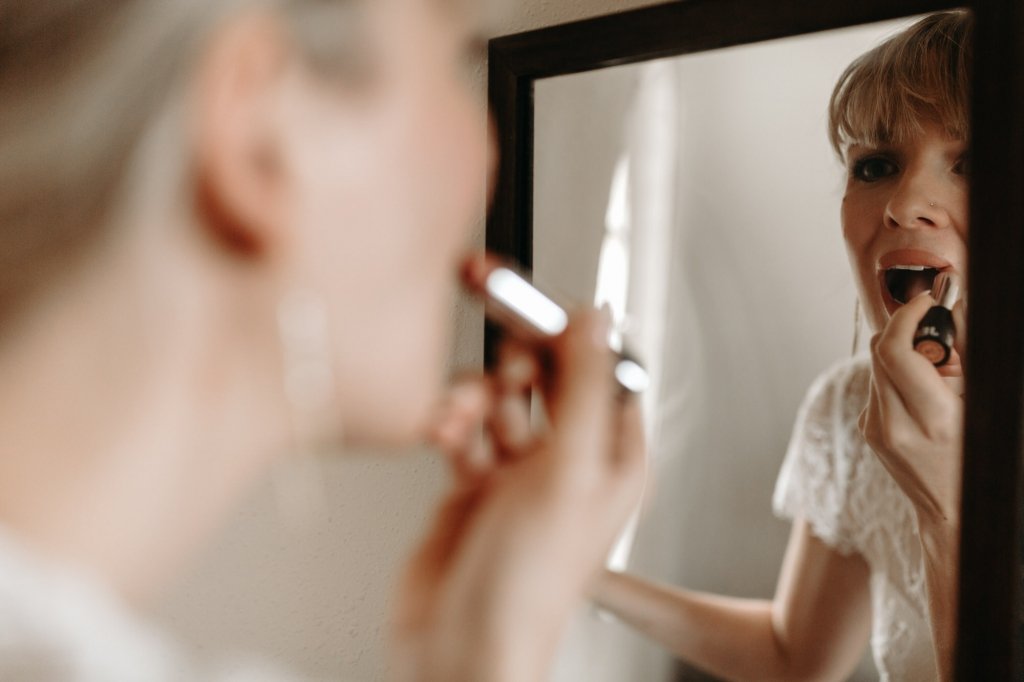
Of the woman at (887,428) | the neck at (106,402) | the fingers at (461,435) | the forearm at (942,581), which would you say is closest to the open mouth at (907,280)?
the woman at (887,428)

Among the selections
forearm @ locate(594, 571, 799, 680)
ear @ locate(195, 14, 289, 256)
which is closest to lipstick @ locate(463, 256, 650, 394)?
ear @ locate(195, 14, 289, 256)

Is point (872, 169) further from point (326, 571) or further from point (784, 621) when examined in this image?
point (326, 571)

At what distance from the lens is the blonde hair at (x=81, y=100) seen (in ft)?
1.00

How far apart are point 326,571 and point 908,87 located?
592 millimetres

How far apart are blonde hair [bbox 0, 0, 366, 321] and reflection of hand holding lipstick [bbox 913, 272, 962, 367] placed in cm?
35

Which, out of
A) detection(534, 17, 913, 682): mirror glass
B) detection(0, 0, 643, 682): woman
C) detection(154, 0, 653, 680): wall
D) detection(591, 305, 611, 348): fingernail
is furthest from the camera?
detection(154, 0, 653, 680): wall

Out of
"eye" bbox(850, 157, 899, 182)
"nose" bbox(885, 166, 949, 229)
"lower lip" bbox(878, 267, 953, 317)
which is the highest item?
"eye" bbox(850, 157, 899, 182)

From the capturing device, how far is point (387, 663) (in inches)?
29.2

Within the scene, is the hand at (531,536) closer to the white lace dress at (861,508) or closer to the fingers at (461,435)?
the fingers at (461,435)

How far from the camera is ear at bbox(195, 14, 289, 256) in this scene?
1.00 ft

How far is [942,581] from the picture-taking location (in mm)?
477

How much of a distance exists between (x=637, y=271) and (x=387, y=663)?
1.30 ft

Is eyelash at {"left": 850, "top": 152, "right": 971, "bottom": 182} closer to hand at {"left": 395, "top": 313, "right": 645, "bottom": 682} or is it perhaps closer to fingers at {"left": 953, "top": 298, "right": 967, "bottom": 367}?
fingers at {"left": 953, "top": 298, "right": 967, "bottom": 367}

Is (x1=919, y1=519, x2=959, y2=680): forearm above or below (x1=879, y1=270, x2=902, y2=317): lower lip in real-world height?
below
